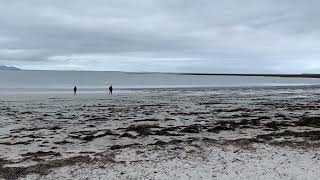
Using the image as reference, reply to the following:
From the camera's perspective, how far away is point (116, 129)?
17688 millimetres

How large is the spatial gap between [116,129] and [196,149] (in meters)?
5.89

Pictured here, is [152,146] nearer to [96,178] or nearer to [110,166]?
[110,166]

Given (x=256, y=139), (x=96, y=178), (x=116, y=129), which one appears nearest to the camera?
(x=96, y=178)

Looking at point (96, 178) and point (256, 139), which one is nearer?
point (96, 178)

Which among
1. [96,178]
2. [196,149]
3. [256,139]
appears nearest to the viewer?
[96,178]

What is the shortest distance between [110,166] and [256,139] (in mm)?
5742

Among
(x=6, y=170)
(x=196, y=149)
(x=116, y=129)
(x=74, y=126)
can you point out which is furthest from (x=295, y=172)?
(x=74, y=126)

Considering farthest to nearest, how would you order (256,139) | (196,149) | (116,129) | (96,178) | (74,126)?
(74,126) < (116,129) < (256,139) < (196,149) < (96,178)

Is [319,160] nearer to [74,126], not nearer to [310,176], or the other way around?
[310,176]

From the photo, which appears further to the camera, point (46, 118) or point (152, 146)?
point (46, 118)

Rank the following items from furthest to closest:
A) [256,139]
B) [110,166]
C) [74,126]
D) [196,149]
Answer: [74,126] → [256,139] → [196,149] → [110,166]

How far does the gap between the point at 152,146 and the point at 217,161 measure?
2.78 metres

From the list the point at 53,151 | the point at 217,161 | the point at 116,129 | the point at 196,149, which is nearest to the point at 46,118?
the point at 116,129

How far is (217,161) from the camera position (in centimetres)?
1087
